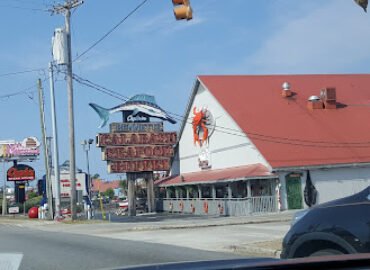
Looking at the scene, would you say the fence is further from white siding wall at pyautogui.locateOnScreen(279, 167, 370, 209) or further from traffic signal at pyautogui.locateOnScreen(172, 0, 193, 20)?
traffic signal at pyautogui.locateOnScreen(172, 0, 193, 20)

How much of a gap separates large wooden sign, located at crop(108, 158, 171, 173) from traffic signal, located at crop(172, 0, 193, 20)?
31.7 m

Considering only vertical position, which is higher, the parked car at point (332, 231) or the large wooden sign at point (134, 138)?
the large wooden sign at point (134, 138)

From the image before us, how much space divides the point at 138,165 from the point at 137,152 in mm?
1022

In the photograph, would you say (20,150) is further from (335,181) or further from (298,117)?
(335,181)

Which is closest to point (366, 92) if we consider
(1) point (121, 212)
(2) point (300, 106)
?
(2) point (300, 106)

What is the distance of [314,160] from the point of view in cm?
→ 3594

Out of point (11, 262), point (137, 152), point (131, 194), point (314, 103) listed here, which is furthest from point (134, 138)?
point (11, 262)

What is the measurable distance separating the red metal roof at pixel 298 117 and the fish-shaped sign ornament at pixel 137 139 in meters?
5.44

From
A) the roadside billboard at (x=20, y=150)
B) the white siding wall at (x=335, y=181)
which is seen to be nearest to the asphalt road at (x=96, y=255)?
the white siding wall at (x=335, y=181)

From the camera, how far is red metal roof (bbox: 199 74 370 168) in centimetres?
3672

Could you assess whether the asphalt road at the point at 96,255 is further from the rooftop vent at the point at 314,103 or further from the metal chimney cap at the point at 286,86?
the metal chimney cap at the point at 286,86

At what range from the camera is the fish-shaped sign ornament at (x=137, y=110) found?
45.6 metres

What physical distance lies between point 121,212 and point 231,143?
47.3 feet

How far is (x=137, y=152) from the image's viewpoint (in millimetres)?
43719
